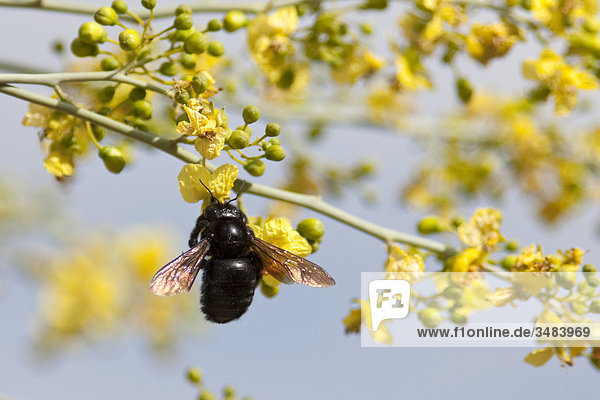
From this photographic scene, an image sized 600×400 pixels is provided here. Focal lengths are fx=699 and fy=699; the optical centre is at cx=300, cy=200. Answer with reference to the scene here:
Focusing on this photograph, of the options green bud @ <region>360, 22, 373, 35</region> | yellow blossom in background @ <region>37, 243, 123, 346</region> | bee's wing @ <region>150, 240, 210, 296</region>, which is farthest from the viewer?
yellow blossom in background @ <region>37, 243, 123, 346</region>

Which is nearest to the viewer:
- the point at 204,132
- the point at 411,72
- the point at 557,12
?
the point at 204,132

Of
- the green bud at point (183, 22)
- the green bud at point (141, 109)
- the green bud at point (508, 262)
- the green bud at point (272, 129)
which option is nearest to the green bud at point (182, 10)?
the green bud at point (183, 22)

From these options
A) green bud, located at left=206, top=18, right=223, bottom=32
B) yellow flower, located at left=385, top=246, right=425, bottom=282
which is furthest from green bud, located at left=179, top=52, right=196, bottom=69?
yellow flower, located at left=385, top=246, right=425, bottom=282

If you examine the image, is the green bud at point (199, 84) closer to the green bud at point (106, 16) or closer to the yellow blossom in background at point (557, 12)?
the green bud at point (106, 16)

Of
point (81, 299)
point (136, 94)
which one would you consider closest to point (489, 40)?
point (136, 94)

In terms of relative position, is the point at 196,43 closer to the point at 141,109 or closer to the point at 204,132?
the point at 141,109

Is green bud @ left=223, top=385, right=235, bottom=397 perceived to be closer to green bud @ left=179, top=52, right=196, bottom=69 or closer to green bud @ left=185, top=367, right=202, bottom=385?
green bud @ left=185, top=367, right=202, bottom=385
